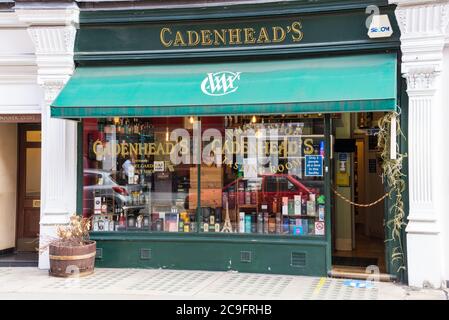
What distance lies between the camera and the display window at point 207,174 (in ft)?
29.1

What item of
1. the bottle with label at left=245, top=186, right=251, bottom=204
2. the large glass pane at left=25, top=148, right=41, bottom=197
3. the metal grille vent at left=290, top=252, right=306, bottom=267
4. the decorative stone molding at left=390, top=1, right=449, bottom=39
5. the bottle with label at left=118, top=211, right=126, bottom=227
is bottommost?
the metal grille vent at left=290, top=252, right=306, bottom=267

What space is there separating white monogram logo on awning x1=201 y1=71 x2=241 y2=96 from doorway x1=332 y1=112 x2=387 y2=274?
2681mm

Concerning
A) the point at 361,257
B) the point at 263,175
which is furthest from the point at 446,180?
the point at 263,175

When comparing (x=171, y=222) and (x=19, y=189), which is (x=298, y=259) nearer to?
(x=171, y=222)

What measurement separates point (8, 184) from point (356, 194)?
28.1 feet

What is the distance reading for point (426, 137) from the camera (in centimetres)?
771

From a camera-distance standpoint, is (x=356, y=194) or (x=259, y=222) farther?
(x=356, y=194)

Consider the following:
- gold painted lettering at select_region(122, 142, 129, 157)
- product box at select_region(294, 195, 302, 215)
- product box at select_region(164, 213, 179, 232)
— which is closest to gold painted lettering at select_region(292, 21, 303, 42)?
product box at select_region(294, 195, 302, 215)

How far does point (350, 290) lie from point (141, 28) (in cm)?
571

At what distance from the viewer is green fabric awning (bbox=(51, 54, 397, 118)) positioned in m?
7.67

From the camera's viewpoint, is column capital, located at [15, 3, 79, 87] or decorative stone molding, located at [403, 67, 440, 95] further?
column capital, located at [15, 3, 79, 87]

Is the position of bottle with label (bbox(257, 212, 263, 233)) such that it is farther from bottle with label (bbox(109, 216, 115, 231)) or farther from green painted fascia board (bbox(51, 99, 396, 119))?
bottle with label (bbox(109, 216, 115, 231))

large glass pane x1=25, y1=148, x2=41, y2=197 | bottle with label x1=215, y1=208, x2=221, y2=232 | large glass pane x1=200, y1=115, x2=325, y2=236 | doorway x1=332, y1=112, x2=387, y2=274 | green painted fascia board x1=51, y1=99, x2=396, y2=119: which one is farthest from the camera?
large glass pane x1=25, y1=148, x2=41, y2=197

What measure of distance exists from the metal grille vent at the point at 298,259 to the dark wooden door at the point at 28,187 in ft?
18.0
